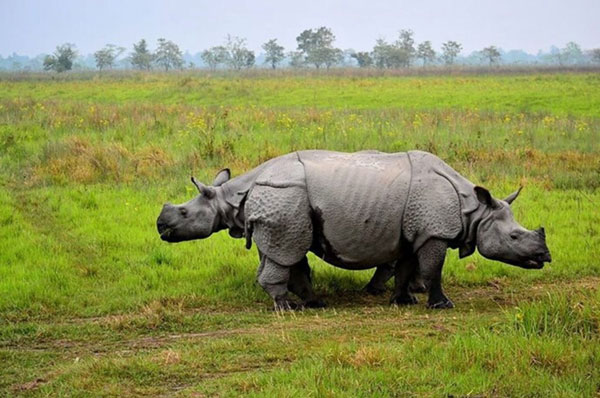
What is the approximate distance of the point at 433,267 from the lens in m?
9.00

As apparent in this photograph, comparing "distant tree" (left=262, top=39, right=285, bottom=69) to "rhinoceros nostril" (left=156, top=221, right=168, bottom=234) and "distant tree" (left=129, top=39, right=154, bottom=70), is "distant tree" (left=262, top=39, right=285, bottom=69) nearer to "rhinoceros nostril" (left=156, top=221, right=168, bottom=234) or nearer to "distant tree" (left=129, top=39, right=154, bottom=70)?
"distant tree" (left=129, top=39, right=154, bottom=70)

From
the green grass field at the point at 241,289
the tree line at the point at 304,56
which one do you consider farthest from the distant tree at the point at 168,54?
the green grass field at the point at 241,289

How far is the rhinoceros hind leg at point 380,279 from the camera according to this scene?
10023 millimetres

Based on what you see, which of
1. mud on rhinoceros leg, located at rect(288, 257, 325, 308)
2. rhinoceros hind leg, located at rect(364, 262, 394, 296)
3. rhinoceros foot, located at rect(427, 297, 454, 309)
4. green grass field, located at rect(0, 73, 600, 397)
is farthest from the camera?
rhinoceros hind leg, located at rect(364, 262, 394, 296)

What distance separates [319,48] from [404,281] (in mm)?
120215

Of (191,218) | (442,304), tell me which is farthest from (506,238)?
(191,218)

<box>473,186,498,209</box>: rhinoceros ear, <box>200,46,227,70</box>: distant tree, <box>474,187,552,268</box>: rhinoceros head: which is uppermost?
<box>473,186,498,209</box>: rhinoceros ear

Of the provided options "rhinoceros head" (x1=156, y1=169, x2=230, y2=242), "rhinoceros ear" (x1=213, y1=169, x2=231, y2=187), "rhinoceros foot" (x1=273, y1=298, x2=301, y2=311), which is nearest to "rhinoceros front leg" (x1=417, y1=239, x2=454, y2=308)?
"rhinoceros foot" (x1=273, y1=298, x2=301, y2=311)

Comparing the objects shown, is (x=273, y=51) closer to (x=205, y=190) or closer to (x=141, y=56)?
(x=141, y=56)

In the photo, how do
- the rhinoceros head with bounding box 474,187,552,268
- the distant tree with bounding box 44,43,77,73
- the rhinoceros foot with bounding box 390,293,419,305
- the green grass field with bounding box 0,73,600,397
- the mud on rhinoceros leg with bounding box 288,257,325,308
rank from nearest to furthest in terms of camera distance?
the green grass field with bounding box 0,73,600,397, the rhinoceros head with bounding box 474,187,552,268, the rhinoceros foot with bounding box 390,293,419,305, the mud on rhinoceros leg with bounding box 288,257,325,308, the distant tree with bounding box 44,43,77,73

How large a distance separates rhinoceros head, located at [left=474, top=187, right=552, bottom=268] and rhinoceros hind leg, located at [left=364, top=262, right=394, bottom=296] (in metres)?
1.32

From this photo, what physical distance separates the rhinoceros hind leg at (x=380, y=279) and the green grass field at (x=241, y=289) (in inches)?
8.0

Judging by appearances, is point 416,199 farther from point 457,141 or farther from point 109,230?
point 457,141

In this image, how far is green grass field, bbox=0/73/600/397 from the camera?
6.32 m
